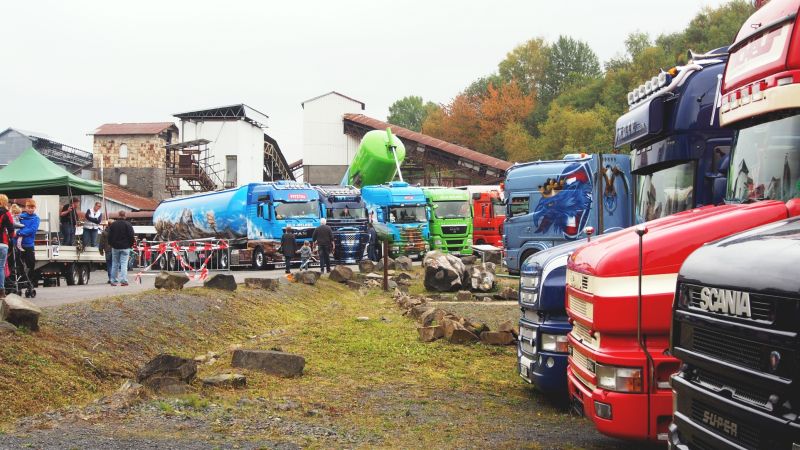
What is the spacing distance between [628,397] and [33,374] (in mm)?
6588

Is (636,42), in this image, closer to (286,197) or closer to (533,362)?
(286,197)

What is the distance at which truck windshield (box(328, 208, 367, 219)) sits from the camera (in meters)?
37.9

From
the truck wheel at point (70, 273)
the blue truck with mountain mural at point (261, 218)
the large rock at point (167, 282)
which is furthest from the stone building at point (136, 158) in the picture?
the large rock at point (167, 282)

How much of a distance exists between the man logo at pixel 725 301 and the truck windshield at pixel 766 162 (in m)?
2.64

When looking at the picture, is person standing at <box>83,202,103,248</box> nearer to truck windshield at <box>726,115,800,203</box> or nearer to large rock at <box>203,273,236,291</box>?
large rock at <box>203,273,236,291</box>

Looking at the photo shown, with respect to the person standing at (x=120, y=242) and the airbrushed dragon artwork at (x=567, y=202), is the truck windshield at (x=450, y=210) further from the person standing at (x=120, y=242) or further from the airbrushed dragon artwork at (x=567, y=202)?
the person standing at (x=120, y=242)

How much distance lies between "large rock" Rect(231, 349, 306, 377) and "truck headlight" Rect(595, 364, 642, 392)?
5.64 metres

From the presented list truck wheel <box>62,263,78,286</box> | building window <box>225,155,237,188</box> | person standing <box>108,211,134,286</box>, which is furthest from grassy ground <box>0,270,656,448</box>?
building window <box>225,155,237,188</box>

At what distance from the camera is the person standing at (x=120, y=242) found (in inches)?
861

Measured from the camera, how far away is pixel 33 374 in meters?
9.79

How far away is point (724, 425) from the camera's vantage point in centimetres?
464

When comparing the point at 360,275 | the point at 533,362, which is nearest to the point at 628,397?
the point at 533,362

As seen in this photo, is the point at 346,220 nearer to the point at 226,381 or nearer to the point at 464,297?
the point at 464,297

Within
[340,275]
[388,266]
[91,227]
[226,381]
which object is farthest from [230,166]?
[226,381]
